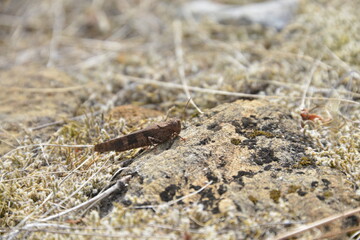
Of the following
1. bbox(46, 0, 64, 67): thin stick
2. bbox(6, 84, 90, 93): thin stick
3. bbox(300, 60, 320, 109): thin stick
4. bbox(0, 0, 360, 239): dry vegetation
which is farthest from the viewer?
bbox(46, 0, 64, 67): thin stick

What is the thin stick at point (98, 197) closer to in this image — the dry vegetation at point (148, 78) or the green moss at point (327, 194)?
the dry vegetation at point (148, 78)

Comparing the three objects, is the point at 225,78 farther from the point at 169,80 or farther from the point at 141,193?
the point at 141,193

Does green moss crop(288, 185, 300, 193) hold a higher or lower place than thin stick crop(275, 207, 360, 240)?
higher

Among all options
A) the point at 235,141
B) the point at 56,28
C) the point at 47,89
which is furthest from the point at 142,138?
the point at 56,28

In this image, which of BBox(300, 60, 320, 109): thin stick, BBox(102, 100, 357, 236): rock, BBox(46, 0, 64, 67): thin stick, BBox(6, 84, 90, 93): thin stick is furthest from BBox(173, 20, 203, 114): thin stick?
BBox(46, 0, 64, 67): thin stick

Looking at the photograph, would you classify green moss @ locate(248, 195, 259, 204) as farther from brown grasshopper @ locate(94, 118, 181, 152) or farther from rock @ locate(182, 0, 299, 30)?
rock @ locate(182, 0, 299, 30)

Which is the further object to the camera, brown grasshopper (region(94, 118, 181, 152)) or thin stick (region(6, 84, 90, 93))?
thin stick (region(6, 84, 90, 93))
